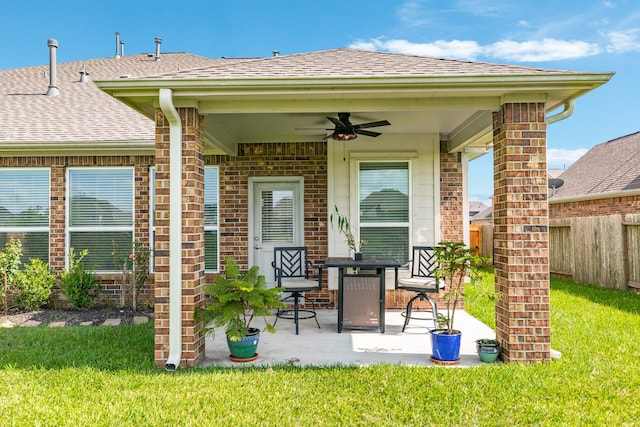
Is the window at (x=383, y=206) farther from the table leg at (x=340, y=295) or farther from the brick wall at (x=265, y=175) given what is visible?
the table leg at (x=340, y=295)

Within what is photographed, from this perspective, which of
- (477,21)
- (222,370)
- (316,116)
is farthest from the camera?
(477,21)

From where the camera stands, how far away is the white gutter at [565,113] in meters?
4.34

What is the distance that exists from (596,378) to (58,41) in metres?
10.7

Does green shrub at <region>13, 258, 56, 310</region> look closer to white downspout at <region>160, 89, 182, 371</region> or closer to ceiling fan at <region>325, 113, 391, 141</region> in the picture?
white downspout at <region>160, 89, 182, 371</region>

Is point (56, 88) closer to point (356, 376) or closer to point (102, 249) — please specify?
point (102, 249)

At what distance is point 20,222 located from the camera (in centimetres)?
730

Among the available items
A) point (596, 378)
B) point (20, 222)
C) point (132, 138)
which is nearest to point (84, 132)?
point (132, 138)

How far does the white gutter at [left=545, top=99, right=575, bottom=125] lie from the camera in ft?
14.2

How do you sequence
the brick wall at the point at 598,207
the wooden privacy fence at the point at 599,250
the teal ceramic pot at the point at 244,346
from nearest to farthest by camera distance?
the teal ceramic pot at the point at 244,346 < the wooden privacy fence at the point at 599,250 < the brick wall at the point at 598,207

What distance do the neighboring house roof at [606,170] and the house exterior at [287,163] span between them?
710 cm

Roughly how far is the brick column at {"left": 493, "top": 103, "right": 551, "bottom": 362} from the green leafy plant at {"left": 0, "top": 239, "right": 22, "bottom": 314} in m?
7.09

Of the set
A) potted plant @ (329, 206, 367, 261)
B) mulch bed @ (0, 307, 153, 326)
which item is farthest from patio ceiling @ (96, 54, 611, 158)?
mulch bed @ (0, 307, 153, 326)

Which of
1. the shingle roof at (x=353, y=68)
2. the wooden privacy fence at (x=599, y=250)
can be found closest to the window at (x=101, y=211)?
the shingle roof at (x=353, y=68)

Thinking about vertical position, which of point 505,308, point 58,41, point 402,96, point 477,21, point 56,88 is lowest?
point 505,308
